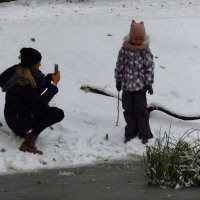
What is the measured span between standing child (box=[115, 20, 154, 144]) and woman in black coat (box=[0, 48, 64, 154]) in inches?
40.4

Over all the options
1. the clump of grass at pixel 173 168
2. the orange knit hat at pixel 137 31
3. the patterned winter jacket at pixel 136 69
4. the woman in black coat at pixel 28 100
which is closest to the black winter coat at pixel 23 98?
the woman in black coat at pixel 28 100

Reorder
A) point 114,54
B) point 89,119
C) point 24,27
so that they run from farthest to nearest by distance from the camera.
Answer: point 24,27 → point 114,54 → point 89,119

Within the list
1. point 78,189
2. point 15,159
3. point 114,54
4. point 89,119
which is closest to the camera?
point 78,189

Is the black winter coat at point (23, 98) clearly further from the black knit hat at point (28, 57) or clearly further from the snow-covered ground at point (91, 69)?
the snow-covered ground at point (91, 69)

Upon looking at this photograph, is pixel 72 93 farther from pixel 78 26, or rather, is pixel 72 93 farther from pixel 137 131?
pixel 78 26

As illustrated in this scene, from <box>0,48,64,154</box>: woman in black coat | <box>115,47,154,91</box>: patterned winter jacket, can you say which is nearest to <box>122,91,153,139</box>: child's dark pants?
<box>115,47,154,91</box>: patterned winter jacket

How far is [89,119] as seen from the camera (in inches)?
351

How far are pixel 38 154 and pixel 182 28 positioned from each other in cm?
624

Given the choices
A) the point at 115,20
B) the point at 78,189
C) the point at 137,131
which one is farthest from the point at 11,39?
the point at 78,189

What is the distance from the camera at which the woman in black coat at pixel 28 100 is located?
7629mm

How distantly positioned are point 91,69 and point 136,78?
2.42m

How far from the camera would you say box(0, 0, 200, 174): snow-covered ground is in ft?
26.0

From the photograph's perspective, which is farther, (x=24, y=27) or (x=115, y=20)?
(x=115, y=20)

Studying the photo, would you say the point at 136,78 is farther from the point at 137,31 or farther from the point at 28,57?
the point at 28,57
